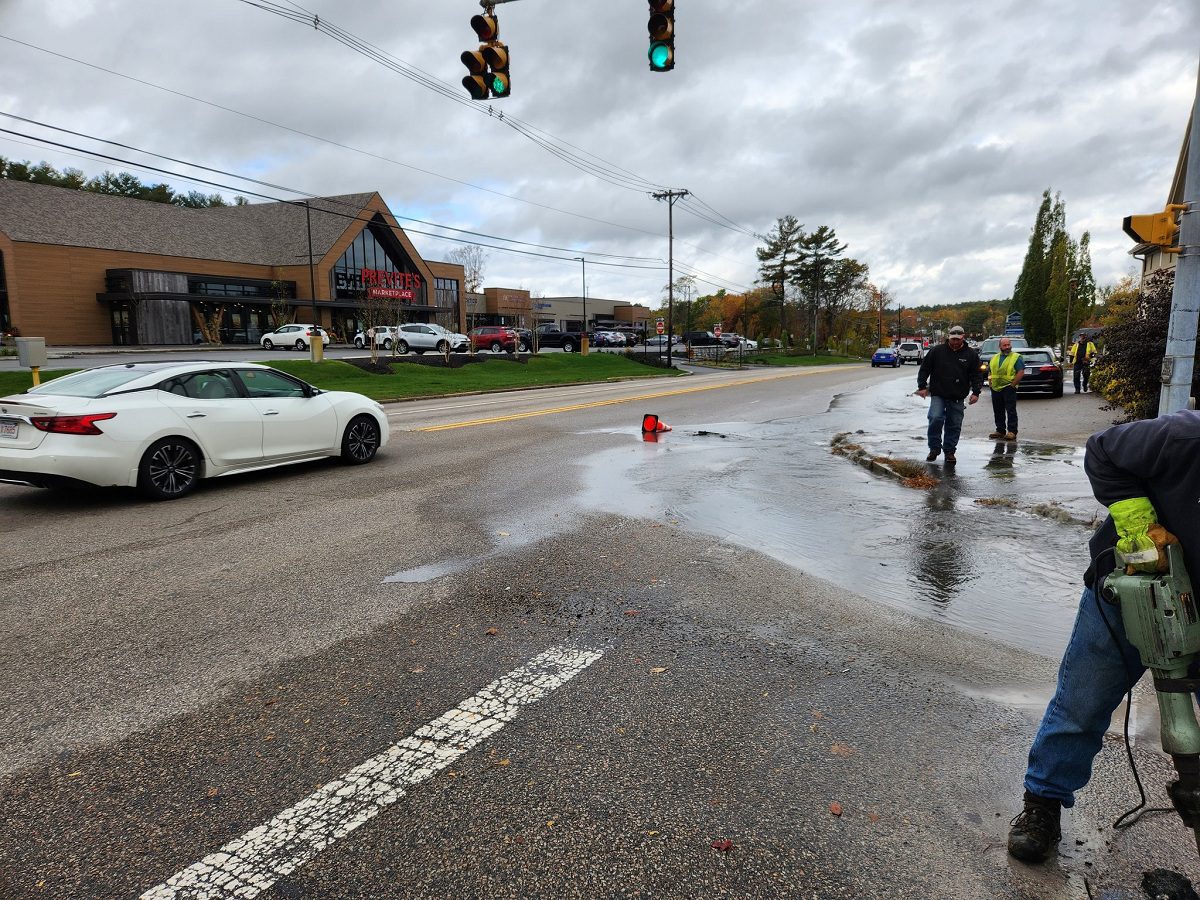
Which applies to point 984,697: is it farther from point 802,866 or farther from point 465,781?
point 465,781

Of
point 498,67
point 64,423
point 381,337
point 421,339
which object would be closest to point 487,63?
point 498,67

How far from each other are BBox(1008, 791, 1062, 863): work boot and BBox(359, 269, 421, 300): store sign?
56196 mm

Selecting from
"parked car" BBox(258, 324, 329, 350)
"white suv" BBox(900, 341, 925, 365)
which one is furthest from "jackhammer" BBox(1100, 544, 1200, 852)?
"white suv" BBox(900, 341, 925, 365)

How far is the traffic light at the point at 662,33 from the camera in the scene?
1027 cm

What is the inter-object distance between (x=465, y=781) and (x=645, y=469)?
7.38 meters

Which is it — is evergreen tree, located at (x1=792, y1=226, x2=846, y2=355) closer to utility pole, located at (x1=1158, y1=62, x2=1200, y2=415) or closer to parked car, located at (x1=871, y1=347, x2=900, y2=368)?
parked car, located at (x1=871, y1=347, x2=900, y2=368)

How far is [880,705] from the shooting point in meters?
3.53

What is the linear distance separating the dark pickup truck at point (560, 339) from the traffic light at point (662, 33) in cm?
4307

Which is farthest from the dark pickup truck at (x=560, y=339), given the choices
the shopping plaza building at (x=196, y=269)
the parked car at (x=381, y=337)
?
the parked car at (x=381, y=337)

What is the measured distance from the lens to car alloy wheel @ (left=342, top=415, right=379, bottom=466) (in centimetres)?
986

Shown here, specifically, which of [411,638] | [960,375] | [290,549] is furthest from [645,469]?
[411,638]

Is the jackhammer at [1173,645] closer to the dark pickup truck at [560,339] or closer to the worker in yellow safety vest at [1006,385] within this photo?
the worker in yellow safety vest at [1006,385]

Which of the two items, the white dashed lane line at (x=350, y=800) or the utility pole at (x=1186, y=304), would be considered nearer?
the white dashed lane line at (x=350, y=800)

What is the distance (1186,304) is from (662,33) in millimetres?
7285
